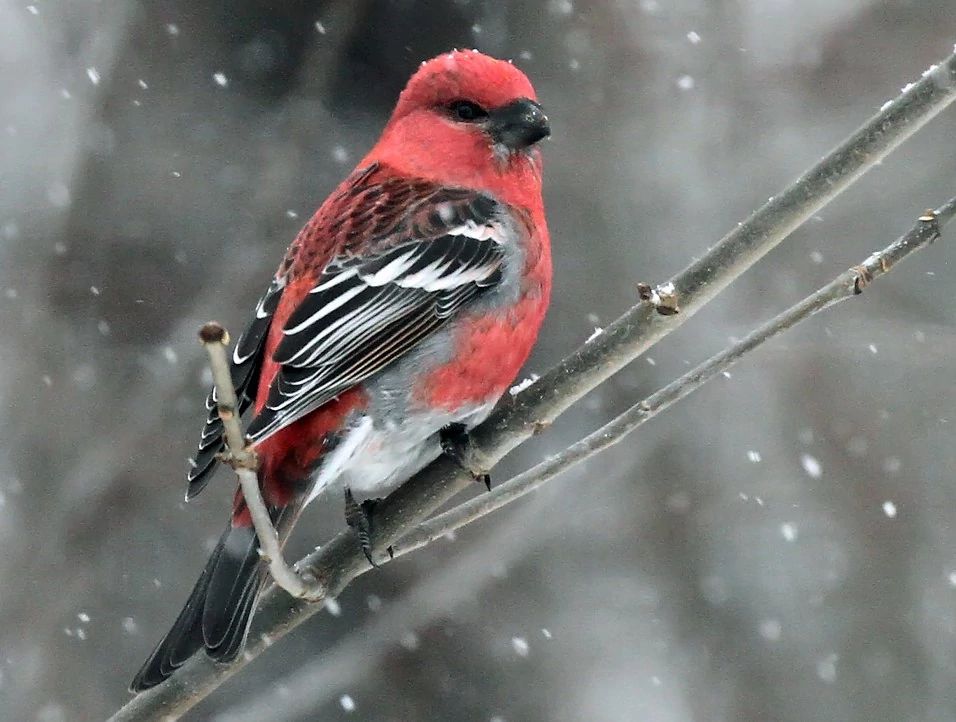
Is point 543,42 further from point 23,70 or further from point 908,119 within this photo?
point 908,119

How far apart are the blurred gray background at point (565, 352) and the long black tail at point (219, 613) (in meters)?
2.82

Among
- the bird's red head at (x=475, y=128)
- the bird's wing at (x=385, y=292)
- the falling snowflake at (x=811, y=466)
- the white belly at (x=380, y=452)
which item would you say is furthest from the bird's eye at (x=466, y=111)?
the falling snowflake at (x=811, y=466)

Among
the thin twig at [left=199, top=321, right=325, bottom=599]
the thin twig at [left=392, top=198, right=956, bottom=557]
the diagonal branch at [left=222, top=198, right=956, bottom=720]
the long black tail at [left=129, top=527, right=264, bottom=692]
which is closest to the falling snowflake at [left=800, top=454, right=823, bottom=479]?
the diagonal branch at [left=222, top=198, right=956, bottom=720]

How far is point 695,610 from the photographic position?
689cm

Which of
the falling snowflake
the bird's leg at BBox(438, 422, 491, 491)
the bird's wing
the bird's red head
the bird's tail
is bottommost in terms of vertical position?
the falling snowflake

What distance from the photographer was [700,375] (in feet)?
8.57

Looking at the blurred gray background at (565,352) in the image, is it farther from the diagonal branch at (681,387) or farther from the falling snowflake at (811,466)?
the diagonal branch at (681,387)

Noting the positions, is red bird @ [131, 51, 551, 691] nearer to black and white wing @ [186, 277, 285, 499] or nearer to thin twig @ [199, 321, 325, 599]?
black and white wing @ [186, 277, 285, 499]

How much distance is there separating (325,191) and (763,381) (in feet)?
8.66

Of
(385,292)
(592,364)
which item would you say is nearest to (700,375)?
(592,364)

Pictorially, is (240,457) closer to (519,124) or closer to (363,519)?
(363,519)

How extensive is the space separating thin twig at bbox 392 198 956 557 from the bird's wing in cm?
48

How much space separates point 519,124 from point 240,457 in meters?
1.95

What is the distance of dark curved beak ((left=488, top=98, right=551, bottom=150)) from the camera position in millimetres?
3773
